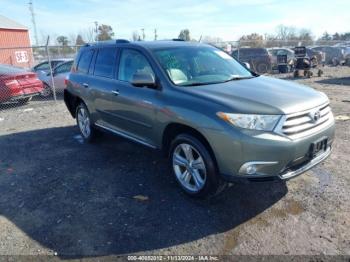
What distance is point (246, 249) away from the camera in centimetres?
304

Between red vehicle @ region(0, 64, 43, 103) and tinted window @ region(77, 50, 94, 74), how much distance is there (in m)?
5.23

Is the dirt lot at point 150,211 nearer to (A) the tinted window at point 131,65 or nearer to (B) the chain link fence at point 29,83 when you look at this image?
(A) the tinted window at point 131,65

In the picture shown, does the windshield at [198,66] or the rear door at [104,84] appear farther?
the rear door at [104,84]

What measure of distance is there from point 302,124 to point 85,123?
444cm

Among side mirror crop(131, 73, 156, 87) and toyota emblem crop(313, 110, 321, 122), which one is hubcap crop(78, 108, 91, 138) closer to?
side mirror crop(131, 73, 156, 87)

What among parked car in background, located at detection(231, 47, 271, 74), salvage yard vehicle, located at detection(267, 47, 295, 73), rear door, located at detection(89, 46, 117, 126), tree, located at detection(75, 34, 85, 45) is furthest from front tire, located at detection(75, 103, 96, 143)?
tree, located at detection(75, 34, 85, 45)

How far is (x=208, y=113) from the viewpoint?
3445 millimetres

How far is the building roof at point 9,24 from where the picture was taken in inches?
1021

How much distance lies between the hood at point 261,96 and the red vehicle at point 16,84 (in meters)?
8.47

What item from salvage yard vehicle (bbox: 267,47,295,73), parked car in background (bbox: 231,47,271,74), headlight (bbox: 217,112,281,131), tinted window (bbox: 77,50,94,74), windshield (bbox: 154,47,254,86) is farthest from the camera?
salvage yard vehicle (bbox: 267,47,295,73)

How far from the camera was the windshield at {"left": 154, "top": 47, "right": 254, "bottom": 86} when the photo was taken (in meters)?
4.20

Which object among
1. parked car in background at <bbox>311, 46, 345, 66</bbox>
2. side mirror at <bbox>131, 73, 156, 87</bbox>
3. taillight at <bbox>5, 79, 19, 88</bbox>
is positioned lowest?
parked car in background at <bbox>311, 46, 345, 66</bbox>

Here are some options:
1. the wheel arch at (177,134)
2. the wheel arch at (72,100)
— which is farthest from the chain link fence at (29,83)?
the wheel arch at (177,134)

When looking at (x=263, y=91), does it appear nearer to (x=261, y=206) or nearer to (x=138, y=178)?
(x=261, y=206)
